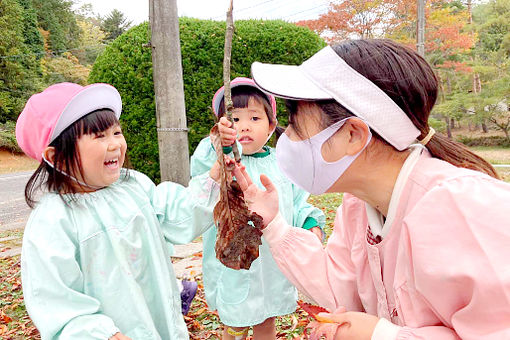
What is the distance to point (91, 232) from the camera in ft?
5.93

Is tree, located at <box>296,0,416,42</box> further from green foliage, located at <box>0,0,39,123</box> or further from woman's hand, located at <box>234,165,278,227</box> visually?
green foliage, located at <box>0,0,39,123</box>

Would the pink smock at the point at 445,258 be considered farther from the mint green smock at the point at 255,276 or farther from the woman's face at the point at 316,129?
the mint green smock at the point at 255,276

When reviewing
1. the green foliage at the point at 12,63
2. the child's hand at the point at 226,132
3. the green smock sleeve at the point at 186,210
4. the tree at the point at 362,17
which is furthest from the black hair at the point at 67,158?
the green foliage at the point at 12,63

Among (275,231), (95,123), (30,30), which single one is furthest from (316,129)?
(30,30)

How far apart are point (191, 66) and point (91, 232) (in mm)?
5003

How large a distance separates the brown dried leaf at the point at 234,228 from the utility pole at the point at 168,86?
71.0 inches

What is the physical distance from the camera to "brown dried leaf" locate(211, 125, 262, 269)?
5.10 feet

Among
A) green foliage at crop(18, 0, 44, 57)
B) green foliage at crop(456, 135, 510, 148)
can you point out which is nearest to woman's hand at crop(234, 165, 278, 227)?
green foliage at crop(456, 135, 510, 148)

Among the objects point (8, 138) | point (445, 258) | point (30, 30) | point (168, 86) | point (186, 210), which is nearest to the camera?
point (445, 258)

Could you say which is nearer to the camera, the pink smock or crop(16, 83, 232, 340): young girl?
the pink smock

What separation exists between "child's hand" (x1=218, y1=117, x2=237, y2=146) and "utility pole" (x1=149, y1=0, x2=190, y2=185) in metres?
1.78

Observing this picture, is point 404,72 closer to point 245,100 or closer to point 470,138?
point 245,100

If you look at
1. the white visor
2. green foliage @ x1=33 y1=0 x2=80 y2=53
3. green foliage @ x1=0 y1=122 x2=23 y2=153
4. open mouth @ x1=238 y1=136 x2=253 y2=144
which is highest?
green foliage @ x1=33 y1=0 x2=80 y2=53

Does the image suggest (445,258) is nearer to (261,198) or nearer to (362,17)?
(261,198)
